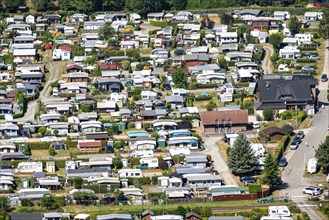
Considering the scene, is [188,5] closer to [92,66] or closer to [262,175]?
[92,66]

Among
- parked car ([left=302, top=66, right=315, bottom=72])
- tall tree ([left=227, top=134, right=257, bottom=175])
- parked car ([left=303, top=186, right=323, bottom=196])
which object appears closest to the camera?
parked car ([left=303, top=186, right=323, bottom=196])

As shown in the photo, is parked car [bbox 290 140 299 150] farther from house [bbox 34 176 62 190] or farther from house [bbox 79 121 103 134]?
house [bbox 34 176 62 190]

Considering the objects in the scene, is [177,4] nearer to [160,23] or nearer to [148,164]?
[160,23]

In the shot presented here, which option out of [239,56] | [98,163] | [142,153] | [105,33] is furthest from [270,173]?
[105,33]

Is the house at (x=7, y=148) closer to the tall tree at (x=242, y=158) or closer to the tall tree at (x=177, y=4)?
the tall tree at (x=242, y=158)

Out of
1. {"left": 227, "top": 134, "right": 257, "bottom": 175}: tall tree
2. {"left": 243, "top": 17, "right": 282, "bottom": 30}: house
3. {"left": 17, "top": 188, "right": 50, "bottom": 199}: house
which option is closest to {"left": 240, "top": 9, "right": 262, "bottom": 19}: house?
{"left": 243, "top": 17, "right": 282, "bottom": 30}: house

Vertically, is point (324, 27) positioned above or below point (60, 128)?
above
